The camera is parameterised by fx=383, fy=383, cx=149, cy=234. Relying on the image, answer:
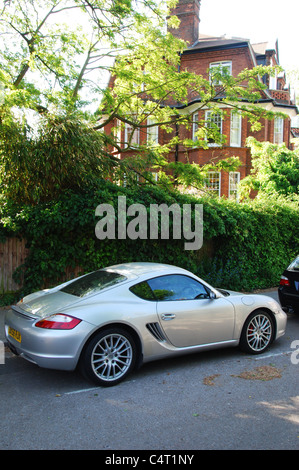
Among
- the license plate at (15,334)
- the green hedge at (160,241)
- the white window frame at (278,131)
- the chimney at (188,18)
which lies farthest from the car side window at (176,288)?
the chimney at (188,18)

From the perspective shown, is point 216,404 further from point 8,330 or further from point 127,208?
point 127,208

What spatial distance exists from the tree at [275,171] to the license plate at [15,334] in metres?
14.9

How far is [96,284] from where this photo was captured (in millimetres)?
5309

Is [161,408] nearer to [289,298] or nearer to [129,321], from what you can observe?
[129,321]

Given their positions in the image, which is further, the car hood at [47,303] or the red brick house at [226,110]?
the red brick house at [226,110]

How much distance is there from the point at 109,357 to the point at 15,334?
124cm

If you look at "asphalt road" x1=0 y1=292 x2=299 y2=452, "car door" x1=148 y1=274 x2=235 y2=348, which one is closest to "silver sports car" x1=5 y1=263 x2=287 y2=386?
"car door" x1=148 y1=274 x2=235 y2=348

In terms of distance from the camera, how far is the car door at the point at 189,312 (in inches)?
201

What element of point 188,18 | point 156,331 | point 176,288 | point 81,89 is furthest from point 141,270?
point 188,18

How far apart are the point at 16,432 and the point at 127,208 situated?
6.20 m

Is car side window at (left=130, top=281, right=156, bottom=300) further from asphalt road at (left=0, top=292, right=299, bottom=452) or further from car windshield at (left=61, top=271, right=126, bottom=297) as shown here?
asphalt road at (left=0, top=292, right=299, bottom=452)

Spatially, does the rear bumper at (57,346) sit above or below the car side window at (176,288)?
below

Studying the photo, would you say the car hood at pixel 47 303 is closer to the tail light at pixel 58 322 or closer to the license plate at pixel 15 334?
the tail light at pixel 58 322
